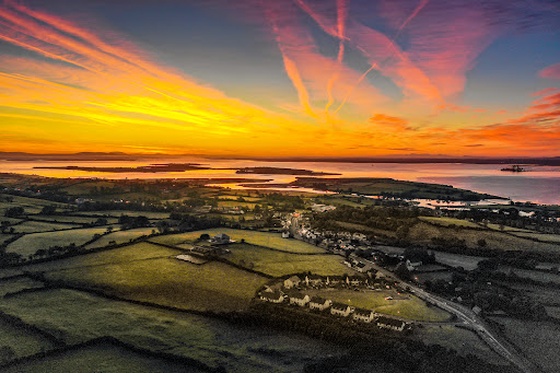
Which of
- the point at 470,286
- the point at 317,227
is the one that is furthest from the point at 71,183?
the point at 470,286

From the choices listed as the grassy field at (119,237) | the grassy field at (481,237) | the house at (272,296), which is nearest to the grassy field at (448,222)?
the grassy field at (481,237)

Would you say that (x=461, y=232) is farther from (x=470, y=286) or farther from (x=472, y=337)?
(x=472, y=337)

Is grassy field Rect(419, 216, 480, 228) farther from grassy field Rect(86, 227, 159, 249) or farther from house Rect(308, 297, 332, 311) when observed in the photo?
grassy field Rect(86, 227, 159, 249)

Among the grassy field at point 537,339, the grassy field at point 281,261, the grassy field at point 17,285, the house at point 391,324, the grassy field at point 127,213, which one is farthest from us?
the grassy field at point 127,213

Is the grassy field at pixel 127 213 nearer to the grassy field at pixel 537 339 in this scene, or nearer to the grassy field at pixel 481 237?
the grassy field at pixel 481 237

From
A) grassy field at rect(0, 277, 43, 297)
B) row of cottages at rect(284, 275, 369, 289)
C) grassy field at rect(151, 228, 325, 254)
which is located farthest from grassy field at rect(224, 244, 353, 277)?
grassy field at rect(0, 277, 43, 297)
